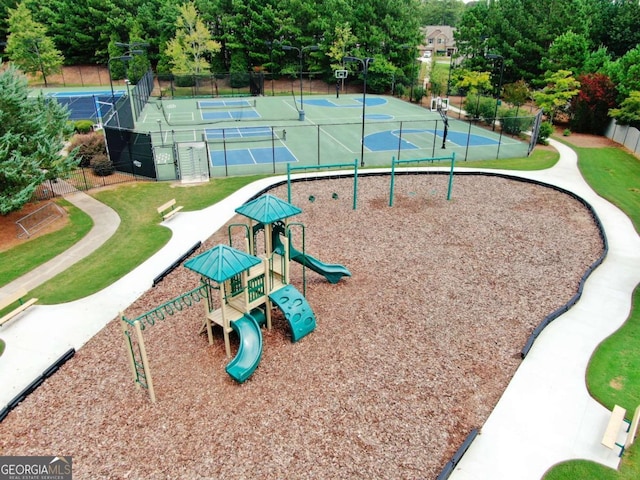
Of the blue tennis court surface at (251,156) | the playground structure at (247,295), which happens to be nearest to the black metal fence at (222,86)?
the blue tennis court surface at (251,156)

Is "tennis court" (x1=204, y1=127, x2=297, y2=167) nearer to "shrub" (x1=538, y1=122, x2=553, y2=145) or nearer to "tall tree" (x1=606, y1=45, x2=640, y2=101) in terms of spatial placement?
"shrub" (x1=538, y1=122, x2=553, y2=145)

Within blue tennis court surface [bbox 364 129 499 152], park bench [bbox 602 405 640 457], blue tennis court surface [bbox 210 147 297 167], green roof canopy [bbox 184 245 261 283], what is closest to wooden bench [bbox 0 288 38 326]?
green roof canopy [bbox 184 245 261 283]

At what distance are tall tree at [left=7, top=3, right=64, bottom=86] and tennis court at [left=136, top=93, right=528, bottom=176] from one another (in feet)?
75.0

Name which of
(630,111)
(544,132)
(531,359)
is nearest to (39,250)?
(531,359)

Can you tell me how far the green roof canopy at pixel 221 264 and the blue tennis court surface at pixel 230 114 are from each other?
1334 inches

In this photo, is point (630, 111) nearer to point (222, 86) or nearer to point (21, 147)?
point (21, 147)

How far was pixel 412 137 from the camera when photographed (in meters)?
35.0

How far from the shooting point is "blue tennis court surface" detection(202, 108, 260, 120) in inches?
1676

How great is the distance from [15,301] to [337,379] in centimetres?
983

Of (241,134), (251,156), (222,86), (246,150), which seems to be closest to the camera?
(251,156)

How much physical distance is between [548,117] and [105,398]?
42337mm

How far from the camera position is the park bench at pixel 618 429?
27.7 feet

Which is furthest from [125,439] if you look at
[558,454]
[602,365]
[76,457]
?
[602,365]

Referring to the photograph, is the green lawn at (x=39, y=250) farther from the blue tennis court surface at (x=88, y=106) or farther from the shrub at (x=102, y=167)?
the blue tennis court surface at (x=88, y=106)
